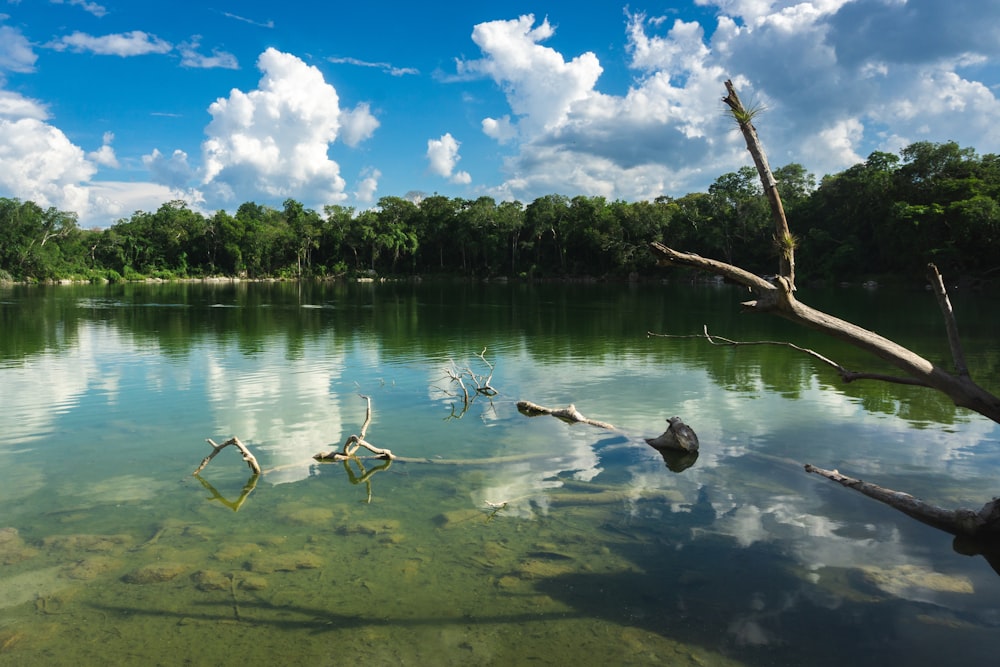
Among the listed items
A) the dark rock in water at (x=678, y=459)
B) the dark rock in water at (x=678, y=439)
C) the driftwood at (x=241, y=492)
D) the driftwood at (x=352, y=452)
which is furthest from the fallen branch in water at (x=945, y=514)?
the driftwood at (x=241, y=492)

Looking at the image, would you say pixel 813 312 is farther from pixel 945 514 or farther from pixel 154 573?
pixel 154 573

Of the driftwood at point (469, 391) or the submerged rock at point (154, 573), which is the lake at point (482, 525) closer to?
the submerged rock at point (154, 573)

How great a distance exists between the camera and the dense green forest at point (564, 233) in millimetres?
72625

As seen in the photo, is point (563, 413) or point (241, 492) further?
point (563, 413)

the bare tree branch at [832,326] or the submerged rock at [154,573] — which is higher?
the bare tree branch at [832,326]

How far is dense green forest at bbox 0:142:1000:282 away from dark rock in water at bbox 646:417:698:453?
5395 centimetres

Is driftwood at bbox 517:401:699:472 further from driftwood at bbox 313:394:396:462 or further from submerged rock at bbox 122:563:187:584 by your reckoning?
submerged rock at bbox 122:563:187:584

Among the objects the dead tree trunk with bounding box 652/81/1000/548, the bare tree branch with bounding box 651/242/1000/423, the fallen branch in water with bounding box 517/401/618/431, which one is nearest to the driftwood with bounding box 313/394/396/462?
the fallen branch in water with bounding box 517/401/618/431

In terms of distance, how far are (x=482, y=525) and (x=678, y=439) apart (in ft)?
17.1

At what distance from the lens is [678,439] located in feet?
41.8

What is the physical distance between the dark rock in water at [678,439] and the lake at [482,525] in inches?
16.9

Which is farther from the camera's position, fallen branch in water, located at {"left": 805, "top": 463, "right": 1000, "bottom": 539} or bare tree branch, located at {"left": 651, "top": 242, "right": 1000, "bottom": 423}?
fallen branch in water, located at {"left": 805, "top": 463, "right": 1000, "bottom": 539}

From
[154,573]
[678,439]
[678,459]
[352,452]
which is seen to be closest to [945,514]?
[678,459]

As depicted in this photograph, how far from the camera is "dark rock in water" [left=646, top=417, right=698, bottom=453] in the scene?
12.7 metres
